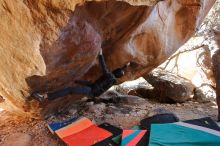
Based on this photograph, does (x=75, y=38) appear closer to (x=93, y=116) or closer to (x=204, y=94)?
(x=93, y=116)

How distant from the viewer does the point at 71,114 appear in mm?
3785

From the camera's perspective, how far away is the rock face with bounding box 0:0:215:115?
200 cm

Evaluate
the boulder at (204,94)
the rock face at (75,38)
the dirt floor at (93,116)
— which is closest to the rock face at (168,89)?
the boulder at (204,94)

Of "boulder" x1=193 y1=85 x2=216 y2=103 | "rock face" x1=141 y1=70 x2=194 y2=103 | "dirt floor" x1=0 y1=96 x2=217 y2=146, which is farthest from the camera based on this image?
"boulder" x1=193 y1=85 x2=216 y2=103

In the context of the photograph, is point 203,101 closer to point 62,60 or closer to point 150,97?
point 150,97

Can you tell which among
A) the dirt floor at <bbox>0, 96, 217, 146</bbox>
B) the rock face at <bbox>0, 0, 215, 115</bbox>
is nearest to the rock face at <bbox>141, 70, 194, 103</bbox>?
the dirt floor at <bbox>0, 96, 217, 146</bbox>

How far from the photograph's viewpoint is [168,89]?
5.00m

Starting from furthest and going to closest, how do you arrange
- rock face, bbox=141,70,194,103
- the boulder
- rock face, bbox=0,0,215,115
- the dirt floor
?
the boulder → rock face, bbox=141,70,194,103 → the dirt floor → rock face, bbox=0,0,215,115

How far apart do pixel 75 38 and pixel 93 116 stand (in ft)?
5.26

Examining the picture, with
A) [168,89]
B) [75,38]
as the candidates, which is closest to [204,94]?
[168,89]

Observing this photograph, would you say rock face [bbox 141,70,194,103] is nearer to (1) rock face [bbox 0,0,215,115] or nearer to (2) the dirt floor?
(2) the dirt floor

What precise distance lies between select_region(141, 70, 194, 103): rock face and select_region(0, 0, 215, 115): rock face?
0.97 metres

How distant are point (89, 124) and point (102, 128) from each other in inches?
7.9

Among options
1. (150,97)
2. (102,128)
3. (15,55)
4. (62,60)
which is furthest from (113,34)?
(150,97)
